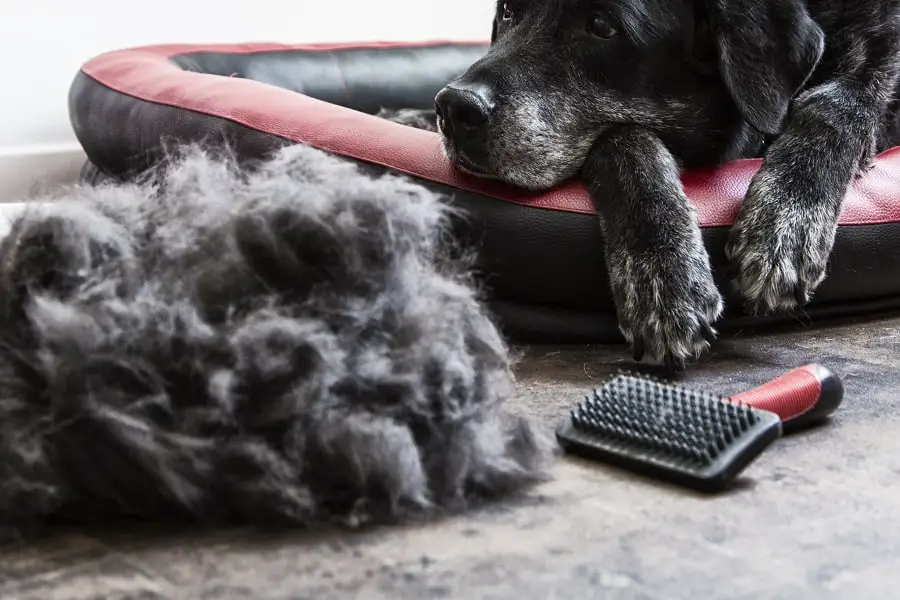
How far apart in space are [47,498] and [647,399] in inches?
24.3

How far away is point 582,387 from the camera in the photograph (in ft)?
4.32

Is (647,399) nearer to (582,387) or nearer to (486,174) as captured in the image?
(582,387)

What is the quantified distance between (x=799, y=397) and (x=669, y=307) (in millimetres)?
270

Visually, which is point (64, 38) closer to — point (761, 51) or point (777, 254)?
point (761, 51)

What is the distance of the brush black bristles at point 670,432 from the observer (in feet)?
3.17

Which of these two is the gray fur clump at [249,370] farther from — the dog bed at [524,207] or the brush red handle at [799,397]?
the dog bed at [524,207]

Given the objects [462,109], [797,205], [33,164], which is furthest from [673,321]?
[33,164]

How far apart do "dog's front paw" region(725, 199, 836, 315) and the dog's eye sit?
0.39 meters

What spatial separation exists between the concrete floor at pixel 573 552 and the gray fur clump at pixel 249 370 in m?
0.04

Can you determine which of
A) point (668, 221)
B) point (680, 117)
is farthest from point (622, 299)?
point (680, 117)

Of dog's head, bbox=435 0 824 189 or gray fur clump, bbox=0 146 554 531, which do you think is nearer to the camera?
gray fur clump, bbox=0 146 554 531

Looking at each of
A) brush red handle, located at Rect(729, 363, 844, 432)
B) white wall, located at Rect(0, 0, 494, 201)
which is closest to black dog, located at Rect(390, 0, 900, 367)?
brush red handle, located at Rect(729, 363, 844, 432)

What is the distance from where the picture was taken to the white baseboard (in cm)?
310

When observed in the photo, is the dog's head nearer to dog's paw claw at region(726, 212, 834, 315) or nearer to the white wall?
dog's paw claw at region(726, 212, 834, 315)
